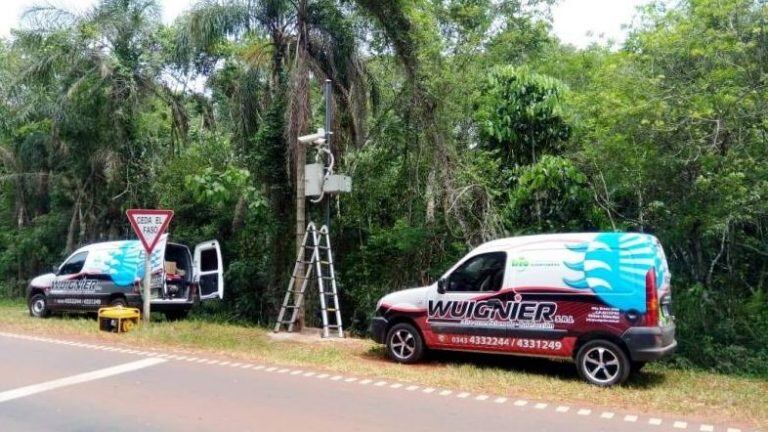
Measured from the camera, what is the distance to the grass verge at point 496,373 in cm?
752

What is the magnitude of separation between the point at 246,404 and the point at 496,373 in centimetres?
356

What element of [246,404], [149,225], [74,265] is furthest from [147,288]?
[246,404]

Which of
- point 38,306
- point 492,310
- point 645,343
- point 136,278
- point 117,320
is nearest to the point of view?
point 645,343

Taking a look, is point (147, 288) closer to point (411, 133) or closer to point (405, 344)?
point (411, 133)

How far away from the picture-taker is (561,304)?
8.61 meters

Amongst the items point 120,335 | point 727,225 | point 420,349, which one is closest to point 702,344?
point 727,225

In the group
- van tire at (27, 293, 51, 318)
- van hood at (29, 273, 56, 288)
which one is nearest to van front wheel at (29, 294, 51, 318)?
van tire at (27, 293, 51, 318)

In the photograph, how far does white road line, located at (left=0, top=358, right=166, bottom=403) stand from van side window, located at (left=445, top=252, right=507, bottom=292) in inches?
177

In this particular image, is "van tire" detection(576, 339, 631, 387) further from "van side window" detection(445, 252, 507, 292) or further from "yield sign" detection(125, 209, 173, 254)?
"yield sign" detection(125, 209, 173, 254)

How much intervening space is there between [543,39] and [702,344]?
43.4 feet

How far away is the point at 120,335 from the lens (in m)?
12.4

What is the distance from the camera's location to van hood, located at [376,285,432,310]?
987 cm

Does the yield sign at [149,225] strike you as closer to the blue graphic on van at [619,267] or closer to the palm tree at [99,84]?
the palm tree at [99,84]

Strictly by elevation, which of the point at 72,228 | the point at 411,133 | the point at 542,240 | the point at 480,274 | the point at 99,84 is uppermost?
the point at 99,84
